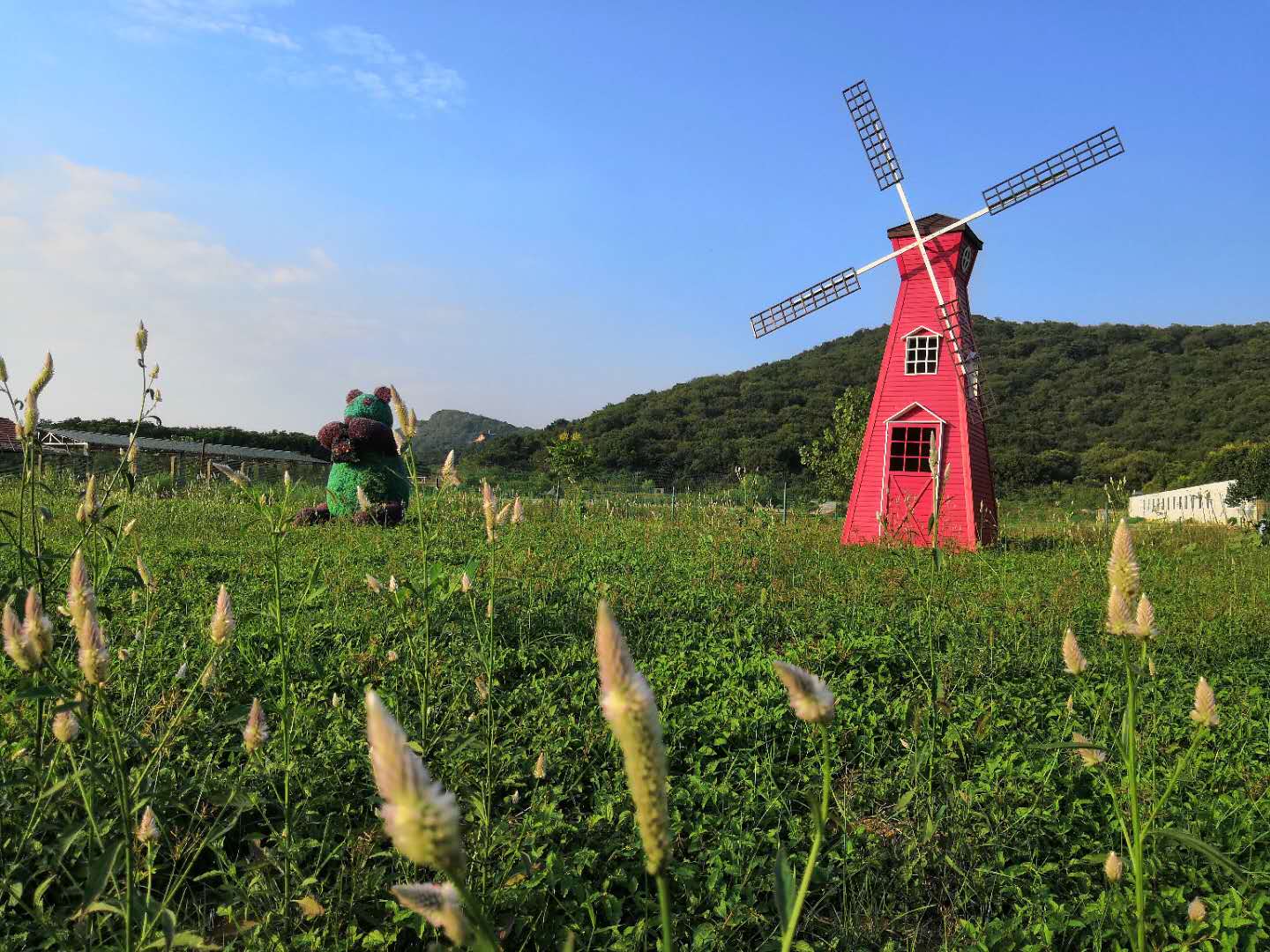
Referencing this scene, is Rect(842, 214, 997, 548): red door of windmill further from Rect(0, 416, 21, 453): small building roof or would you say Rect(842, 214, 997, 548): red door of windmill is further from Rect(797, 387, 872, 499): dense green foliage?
Rect(797, 387, 872, 499): dense green foliage

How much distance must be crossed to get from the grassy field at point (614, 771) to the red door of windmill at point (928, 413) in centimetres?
568

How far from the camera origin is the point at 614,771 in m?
3.34

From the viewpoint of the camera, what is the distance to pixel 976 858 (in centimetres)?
289

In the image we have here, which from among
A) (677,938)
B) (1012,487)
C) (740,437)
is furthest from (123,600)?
(740,437)

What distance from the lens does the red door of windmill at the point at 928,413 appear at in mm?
11867

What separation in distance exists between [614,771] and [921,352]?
427 inches

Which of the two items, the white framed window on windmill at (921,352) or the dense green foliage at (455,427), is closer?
the white framed window on windmill at (921,352)

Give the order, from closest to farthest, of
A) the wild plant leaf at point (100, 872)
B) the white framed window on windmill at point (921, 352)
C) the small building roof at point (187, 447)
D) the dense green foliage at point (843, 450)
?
the wild plant leaf at point (100, 872), the white framed window on windmill at point (921, 352), the dense green foliage at point (843, 450), the small building roof at point (187, 447)

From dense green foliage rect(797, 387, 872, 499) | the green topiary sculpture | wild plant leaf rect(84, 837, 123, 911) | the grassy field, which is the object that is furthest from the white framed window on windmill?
wild plant leaf rect(84, 837, 123, 911)

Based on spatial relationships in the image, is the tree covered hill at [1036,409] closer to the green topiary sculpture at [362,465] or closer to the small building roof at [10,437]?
the green topiary sculpture at [362,465]

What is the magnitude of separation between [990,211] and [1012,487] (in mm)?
28715

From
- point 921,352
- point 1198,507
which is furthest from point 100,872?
point 1198,507

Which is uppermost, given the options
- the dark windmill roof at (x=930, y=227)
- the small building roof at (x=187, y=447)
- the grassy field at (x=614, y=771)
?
the dark windmill roof at (x=930, y=227)

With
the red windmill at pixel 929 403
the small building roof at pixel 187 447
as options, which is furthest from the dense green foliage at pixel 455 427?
the red windmill at pixel 929 403
